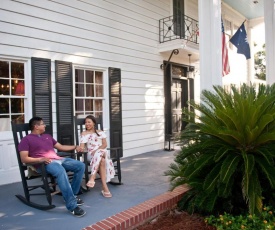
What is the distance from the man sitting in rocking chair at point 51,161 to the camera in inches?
120

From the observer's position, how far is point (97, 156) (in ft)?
12.4

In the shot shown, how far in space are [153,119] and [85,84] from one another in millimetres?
2416

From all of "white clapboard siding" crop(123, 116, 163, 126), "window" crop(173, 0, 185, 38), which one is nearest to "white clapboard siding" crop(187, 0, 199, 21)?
"window" crop(173, 0, 185, 38)

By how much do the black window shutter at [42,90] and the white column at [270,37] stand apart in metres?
4.27

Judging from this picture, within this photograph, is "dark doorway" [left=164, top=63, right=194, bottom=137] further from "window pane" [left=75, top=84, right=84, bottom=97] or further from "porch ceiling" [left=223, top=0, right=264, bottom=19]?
Answer: "porch ceiling" [left=223, top=0, right=264, bottom=19]

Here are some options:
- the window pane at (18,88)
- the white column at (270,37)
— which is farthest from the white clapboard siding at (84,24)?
the white column at (270,37)

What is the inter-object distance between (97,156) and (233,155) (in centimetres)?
185

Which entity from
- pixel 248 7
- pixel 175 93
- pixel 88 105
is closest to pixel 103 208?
pixel 88 105

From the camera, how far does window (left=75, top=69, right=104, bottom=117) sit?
563cm

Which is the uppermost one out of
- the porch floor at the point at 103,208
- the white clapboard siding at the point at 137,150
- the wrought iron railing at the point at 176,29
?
the wrought iron railing at the point at 176,29

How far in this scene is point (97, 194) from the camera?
148 inches

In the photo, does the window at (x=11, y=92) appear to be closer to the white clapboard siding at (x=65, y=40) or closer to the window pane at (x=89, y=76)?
the white clapboard siding at (x=65, y=40)

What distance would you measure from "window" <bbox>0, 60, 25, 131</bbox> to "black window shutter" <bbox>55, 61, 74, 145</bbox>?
2.09 ft

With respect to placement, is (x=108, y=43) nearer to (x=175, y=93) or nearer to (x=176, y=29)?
(x=176, y=29)
